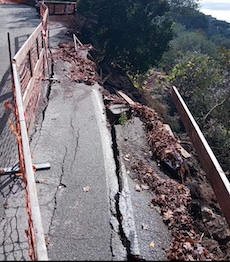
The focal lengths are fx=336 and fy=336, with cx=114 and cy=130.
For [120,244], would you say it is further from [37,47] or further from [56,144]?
[37,47]

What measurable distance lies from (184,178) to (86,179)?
2000 mm

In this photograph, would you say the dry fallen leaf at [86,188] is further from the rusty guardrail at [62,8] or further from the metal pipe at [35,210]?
the rusty guardrail at [62,8]

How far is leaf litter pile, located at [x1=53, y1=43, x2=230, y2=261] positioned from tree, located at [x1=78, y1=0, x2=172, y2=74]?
967 cm

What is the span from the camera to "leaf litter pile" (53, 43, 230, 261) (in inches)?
165

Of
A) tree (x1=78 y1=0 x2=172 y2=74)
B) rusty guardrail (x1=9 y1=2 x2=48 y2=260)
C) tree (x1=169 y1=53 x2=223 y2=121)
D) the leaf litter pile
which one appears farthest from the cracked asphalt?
tree (x1=169 y1=53 x2=223 y2=121)

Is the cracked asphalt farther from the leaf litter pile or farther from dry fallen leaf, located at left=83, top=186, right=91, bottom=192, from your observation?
the leaf litter pile

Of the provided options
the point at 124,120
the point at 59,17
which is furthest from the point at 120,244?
the point at 59,17

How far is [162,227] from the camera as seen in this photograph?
444 centimetres

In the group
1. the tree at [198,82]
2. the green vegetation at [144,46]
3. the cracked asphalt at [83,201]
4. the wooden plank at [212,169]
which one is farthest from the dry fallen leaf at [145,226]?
the tree at [198,82]

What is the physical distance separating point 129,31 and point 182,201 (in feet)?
45.0

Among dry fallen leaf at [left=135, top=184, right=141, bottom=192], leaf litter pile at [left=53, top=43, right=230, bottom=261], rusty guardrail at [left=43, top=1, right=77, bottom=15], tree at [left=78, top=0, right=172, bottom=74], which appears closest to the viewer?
leaf litter pile at [left=53, top=43, right=230, bottom=261]

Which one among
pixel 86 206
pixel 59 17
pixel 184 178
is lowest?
pixel 59 17

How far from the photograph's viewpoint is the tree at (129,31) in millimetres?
17047

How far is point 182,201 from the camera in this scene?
5.16 metres
